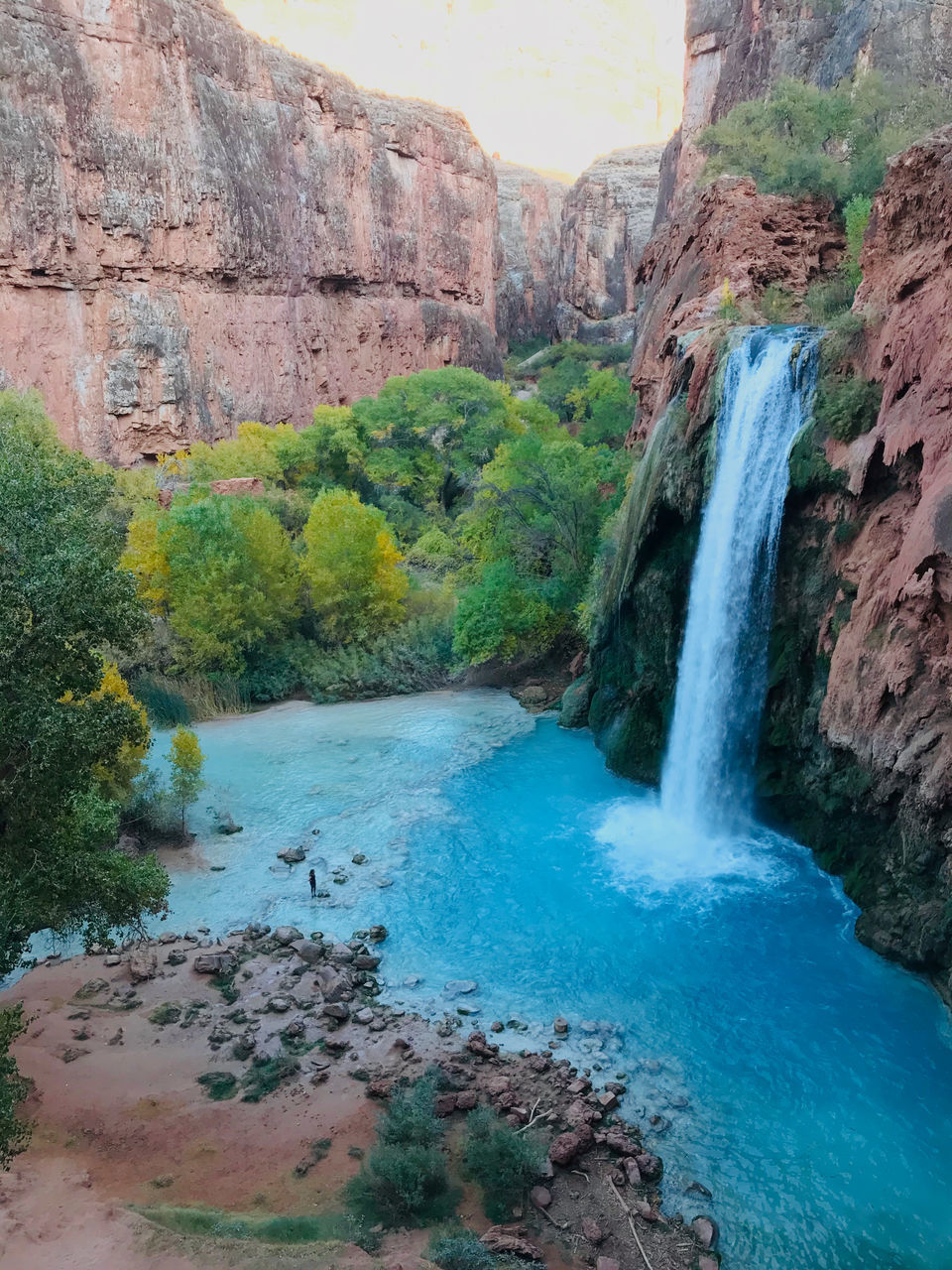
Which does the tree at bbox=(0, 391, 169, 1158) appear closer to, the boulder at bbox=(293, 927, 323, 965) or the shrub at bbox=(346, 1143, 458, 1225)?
the shrub at bbox=(346, 1143, 458, 1225)

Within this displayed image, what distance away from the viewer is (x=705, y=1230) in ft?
23.2

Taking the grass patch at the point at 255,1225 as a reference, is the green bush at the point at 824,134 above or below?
above

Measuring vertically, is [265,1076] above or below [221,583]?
below

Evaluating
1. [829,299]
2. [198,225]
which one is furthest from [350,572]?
[198,225]

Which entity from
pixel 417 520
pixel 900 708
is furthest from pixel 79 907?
pixel 417 520

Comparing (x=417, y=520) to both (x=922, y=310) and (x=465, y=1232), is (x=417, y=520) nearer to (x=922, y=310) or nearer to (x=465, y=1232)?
(x=922, y=310)

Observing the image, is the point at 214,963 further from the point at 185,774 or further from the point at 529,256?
the point at 529,256

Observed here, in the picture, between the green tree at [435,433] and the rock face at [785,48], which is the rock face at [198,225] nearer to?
the green tree at [435,433]

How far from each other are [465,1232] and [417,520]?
2574 cm

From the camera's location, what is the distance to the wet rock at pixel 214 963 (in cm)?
1056

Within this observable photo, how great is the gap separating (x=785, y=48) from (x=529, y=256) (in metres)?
38.6

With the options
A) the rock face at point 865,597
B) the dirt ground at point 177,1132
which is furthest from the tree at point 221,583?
the dirt ground at point 177,1132

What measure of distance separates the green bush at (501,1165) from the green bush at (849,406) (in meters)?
10.2

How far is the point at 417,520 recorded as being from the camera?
30.7 metres
